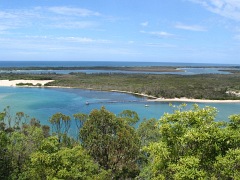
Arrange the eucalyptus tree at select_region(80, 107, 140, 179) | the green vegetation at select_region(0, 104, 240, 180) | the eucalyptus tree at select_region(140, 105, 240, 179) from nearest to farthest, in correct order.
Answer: the eucalyptus tree at select_region(140, 105, 240, 179) → the green vegetation at select_region(0, 104, 240, 180) → the eucalyptus tree at select_region(80, 107, 140, 179)

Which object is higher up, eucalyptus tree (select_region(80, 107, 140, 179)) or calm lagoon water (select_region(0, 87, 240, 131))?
eucalyptus tree (select_region(80, 107, 140, 179))

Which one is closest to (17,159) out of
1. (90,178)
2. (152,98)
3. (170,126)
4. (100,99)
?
(90,178)

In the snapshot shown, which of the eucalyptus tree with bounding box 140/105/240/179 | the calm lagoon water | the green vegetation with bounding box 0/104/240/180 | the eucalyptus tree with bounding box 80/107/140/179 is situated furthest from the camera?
the calm lagoon water

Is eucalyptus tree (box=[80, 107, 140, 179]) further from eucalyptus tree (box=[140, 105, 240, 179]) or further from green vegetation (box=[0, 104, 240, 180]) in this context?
eucalyptus tree (box=[140, 105, 240, 179])

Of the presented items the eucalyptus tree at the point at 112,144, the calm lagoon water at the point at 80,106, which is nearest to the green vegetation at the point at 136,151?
the eucalyptus tree at the point at 112,144

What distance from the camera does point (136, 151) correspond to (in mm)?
19344

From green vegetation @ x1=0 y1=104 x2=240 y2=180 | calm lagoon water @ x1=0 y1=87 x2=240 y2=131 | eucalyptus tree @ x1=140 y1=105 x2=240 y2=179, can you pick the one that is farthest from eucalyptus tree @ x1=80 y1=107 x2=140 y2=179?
calm lagoon water @ x1=0 y1=87 x2=240 y2=131

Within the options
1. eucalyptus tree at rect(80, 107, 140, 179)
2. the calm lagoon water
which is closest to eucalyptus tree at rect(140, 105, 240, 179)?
eucalyptus tree at rect(80, 107, 140, 179)

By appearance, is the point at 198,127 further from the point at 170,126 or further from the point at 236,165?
the point at 236,165

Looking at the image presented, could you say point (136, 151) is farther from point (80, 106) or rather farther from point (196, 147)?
point (80, 106)

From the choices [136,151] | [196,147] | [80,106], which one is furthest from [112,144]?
[80,106]

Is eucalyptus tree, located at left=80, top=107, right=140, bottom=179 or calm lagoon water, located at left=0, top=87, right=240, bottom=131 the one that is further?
calm lagoon water, located at left=0, top=87, right=240, bottom=131

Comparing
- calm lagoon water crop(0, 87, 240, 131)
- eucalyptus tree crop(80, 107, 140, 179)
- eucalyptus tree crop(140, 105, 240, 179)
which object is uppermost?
eucalyptus tree crop(140, 105, 240, 179)

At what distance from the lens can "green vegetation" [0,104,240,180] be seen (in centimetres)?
936
